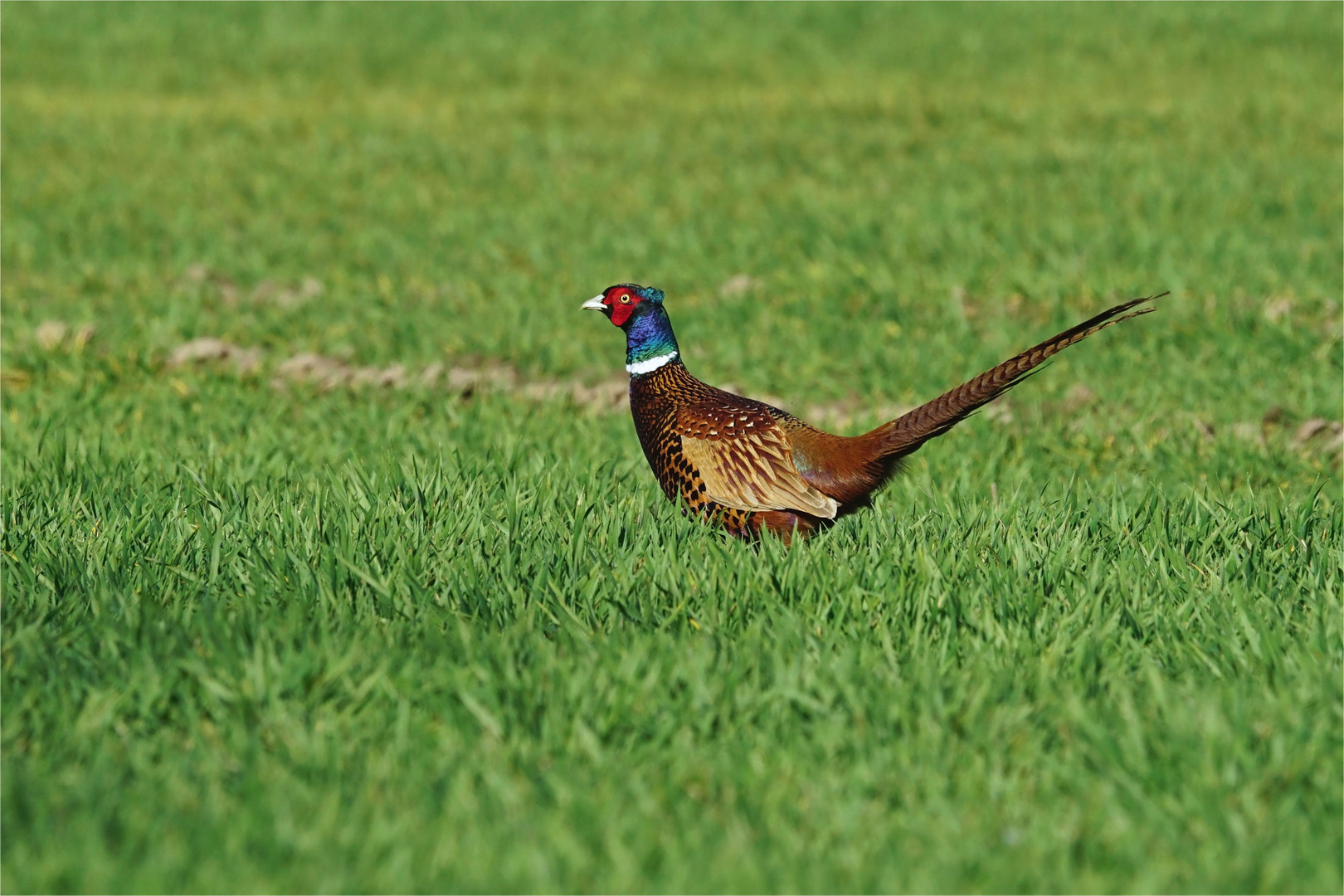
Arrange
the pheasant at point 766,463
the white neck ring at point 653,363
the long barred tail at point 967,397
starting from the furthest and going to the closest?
1. the white neck ring at point 653,363
2. the pheasant at point 766,463
3. the long barred tail at point 967,397

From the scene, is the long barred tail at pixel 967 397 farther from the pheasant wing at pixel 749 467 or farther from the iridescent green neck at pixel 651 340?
the iridescent green neck at pixel 651 340

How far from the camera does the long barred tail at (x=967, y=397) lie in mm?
4449

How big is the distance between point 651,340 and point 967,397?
1365mm

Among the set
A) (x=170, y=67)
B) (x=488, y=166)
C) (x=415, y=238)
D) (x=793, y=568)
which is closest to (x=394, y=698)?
(x=793, y=568)

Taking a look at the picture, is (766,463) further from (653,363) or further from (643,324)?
(643,324)

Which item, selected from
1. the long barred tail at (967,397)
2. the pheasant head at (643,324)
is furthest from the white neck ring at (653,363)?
the long barred tail at (967,397)

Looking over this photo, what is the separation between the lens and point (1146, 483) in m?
6.20

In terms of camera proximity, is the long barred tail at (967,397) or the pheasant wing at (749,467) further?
the pheasant wing at (749,467)

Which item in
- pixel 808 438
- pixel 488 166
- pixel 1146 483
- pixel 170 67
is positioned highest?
pixel 170 67

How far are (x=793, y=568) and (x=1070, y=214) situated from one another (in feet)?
26.8

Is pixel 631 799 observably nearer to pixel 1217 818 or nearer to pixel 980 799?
pixel 980 799

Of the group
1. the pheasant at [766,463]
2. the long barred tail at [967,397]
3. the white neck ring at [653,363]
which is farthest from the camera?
the white neck ring at [653,363]

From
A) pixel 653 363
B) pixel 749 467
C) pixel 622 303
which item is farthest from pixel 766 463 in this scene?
pixel 622 303

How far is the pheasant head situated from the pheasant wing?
49 centimetres
